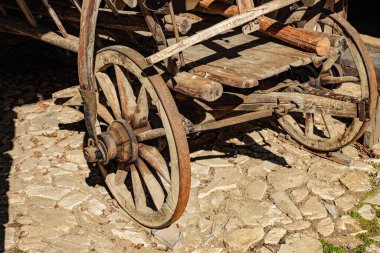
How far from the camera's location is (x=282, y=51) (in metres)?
4.92

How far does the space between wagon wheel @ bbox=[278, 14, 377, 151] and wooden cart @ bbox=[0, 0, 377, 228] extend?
1cm

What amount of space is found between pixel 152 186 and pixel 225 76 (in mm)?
1220

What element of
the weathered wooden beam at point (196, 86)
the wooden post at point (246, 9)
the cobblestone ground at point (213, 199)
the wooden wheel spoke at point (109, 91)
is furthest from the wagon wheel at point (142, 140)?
the wooden post at point (246, 9)

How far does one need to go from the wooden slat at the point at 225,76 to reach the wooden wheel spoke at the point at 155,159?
0.81 metres

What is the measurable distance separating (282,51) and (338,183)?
170 cm

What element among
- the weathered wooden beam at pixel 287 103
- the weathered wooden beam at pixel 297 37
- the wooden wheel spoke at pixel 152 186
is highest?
the weathered wooden beam at pixel 297 37

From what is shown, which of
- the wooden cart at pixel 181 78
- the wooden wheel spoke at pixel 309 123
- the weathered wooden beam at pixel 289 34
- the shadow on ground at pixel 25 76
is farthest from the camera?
the shadow on ground at pixel 25 76

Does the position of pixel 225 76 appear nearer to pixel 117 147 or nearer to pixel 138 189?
pixel 117 147

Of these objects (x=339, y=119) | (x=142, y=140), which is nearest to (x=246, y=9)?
(x=142, y=140)

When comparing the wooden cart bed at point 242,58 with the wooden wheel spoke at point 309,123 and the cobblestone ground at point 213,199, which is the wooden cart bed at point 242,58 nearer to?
the wooden wheel spoke at point 309,123

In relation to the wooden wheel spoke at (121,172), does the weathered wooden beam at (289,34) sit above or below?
above

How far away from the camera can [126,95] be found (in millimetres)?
4551

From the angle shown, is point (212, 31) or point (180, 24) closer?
point (212, 31)

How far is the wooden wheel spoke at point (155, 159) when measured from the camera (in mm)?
4322
